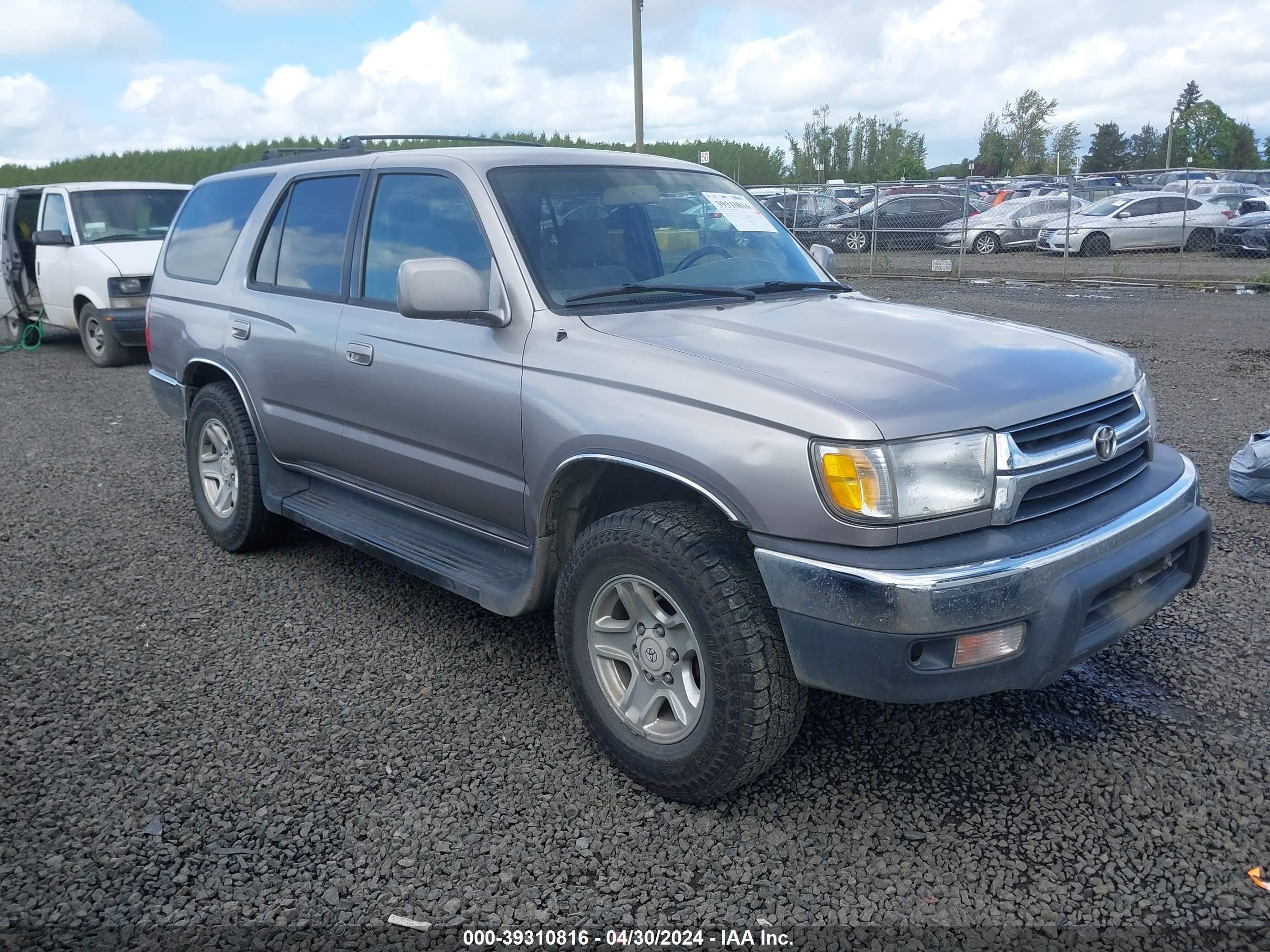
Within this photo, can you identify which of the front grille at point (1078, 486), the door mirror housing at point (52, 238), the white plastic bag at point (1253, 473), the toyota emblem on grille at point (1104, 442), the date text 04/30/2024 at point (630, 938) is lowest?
the date text 04/30/2024 at point (630, 938)

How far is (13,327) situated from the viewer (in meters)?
13.5

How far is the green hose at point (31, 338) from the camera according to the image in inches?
507

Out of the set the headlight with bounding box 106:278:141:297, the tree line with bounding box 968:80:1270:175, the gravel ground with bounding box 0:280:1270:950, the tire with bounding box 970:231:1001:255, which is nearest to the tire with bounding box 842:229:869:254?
the tire with bounding box 970:231:1001:255

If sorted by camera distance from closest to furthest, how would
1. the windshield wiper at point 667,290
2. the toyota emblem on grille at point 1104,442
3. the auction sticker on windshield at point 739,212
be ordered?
1. the toyota emblem on grille at point 1104,442
2. the windshield wiper at point 667,290
3. the auction sticker on windshield at point 739,212

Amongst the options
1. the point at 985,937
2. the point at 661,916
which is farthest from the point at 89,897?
the point at 985,937

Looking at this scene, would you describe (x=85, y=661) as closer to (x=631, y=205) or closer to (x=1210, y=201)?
(x=631, y=205)

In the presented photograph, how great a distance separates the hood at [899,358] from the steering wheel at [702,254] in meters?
0.32

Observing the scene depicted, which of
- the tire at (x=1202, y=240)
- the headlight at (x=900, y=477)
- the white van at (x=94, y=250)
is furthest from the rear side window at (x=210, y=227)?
the tire at (x=1202, y=240)

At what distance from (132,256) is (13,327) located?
12.5ft

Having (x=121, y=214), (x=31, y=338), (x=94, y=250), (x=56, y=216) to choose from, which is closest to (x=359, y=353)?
(x=94, y=250)

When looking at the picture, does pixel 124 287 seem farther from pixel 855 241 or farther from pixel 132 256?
pixel 855 241

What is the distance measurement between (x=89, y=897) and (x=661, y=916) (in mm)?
1469

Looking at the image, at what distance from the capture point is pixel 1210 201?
72.4 ft

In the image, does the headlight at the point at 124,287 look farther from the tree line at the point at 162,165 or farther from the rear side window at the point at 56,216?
the tree line at the point at 162,165
